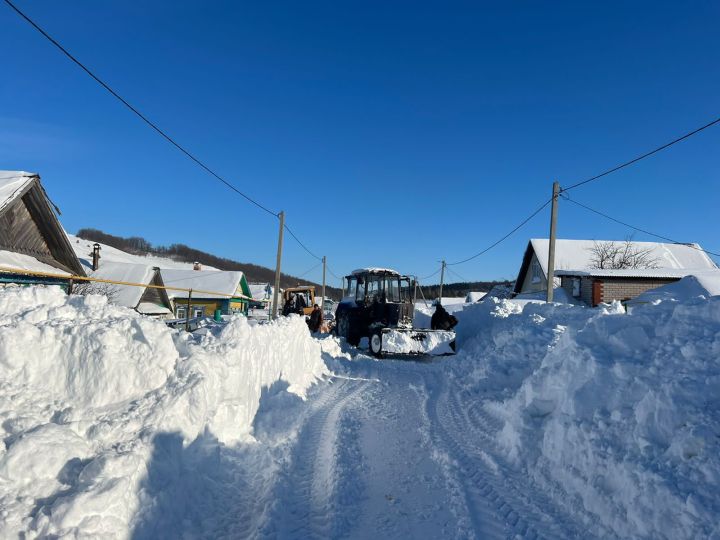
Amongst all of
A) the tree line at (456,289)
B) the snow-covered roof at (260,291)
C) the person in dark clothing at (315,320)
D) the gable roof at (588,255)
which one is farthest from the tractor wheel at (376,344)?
the tree line at (456,289)

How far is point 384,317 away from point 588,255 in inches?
1029

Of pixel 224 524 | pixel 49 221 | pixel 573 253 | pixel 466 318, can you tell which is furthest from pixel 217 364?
pixel 573 253

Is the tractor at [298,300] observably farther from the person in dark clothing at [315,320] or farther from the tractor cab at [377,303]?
the tractor cab at [377,303]

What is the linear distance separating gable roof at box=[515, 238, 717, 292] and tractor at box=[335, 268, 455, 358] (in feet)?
55.8

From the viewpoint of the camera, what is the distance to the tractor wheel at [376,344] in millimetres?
14227

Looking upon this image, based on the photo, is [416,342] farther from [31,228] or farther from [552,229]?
[31,228]

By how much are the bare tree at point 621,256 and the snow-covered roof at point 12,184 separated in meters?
35.5

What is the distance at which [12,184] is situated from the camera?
1456 cm

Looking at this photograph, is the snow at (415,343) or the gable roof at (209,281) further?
the gable roof at (209,281)

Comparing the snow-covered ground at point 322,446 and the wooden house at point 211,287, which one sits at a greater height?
the wooden house at point 211,287

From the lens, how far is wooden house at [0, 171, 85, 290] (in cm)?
1435

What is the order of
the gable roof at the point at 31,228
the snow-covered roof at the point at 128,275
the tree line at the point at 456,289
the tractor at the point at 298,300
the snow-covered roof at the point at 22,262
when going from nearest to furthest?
the snow-covered roof at the point at 22,262 < the gable roof at the point at 31,228 < the snow-covered roof at the point at 128,275 < the tractor at the point at 298,300 < the tree line at the point at 456,289

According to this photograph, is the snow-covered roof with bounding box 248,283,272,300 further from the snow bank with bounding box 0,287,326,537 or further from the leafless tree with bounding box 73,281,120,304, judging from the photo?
the snow bank with bounding box 0,287,326,537

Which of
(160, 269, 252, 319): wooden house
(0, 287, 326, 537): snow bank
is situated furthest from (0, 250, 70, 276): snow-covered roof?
(160, 269, 252, 319): wooden house
